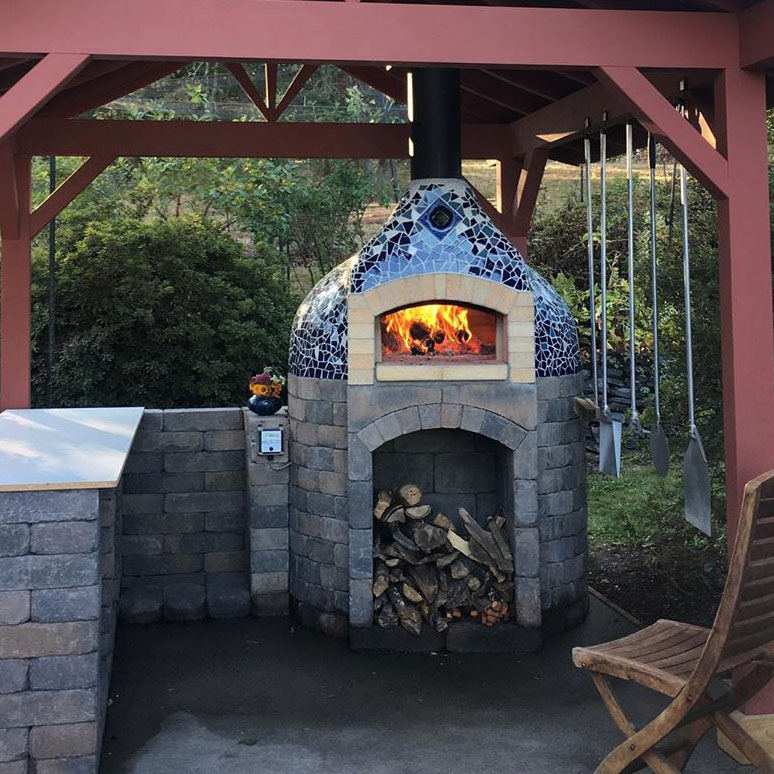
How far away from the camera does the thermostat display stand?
6.79m

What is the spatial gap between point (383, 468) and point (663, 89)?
305 cm

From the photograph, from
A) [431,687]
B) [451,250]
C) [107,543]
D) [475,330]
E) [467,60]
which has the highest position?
[467,60]

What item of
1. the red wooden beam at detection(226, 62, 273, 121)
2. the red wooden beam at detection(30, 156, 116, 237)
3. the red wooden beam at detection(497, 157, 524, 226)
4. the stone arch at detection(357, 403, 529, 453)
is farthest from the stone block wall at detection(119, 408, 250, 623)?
the red wooden beam at detection(497, 157, 524, 226)

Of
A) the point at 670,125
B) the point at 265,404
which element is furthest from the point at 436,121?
the point at 670,125

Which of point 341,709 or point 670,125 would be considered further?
point 341,709

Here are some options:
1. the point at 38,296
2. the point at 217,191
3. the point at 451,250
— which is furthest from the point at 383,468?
the point at 217,191

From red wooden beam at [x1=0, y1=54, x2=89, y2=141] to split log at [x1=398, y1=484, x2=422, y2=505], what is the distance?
3391mm

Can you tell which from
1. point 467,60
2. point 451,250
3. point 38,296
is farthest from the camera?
point 38,296

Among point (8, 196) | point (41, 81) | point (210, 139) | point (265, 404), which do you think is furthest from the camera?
point (210, 139)

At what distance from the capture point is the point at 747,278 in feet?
15.6

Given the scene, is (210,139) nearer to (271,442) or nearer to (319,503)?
(271,442)

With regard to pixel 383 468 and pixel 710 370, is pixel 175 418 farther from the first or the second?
pixel 710 370

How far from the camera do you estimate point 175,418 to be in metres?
7.23

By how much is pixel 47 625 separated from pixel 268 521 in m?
2.84
